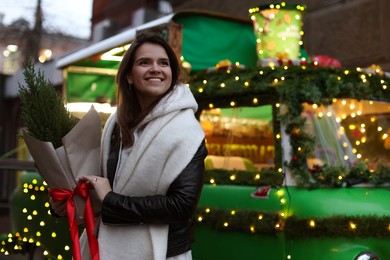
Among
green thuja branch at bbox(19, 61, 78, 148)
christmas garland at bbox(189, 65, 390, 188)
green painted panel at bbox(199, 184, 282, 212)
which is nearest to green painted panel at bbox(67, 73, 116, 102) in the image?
christmas garland at bbox(189, 65, 390, 188)

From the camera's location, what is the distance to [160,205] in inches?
77.8

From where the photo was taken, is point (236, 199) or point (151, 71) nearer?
point (151, 71)

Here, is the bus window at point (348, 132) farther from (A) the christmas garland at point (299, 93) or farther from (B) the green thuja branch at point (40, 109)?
(B) the green thuja branch at point (40, 109)

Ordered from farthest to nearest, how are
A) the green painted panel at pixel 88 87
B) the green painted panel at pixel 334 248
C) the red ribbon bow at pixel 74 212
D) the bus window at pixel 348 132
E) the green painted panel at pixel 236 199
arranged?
1. the green painted panel at pixel 88 87
2. the bus window at pixel 348 132
3. the green painted panel at pixel 236 199
4. the green painted panel at pixel 334 248
5. the red ribbon bow at pixel 74 212

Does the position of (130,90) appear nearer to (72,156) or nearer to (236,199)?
(72,156)

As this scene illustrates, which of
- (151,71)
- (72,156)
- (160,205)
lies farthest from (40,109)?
(160,205)

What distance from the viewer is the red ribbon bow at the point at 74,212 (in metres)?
2.12

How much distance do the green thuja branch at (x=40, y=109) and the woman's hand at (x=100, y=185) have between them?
254 millimetres

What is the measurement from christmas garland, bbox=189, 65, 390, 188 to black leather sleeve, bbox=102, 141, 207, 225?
5.76 feet

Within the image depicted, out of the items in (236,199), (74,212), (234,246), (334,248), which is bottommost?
(234,246)

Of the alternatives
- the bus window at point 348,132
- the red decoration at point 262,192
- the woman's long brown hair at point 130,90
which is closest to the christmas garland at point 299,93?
the bus window at point 348,132

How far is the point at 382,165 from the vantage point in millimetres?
3994

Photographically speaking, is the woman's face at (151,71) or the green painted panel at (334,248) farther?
the green painted panel at (334,248)

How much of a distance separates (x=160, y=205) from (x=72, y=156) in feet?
1.54
